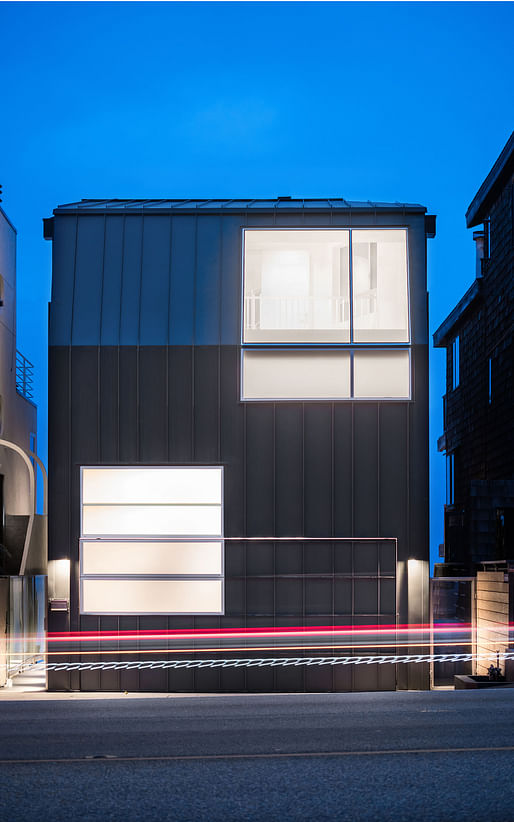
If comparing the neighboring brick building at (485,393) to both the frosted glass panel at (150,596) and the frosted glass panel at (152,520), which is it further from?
the frosted glass panel at (150,596)

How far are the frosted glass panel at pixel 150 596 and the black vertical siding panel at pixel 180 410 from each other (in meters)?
2.23

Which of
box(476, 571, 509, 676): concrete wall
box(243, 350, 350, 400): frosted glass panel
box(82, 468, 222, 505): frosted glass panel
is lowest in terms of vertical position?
box(476, 571, 509, 676): concrete wall

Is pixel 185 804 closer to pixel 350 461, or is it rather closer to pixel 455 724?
pixel 455 724

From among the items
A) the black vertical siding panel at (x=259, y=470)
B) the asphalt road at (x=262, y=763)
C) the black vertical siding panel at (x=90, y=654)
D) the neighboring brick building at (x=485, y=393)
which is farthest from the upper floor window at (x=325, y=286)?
the asphalt road at (x=262, y=763)

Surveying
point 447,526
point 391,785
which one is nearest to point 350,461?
point 391,785

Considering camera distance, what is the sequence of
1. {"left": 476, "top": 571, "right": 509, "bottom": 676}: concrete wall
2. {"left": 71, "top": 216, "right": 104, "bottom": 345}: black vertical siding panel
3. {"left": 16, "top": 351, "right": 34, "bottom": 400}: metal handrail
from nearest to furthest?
{"left": 476, "top": 571, "right": 509, "bottom": 676}: concrete wall, {"left": 71, "top": 216, "right": 104, "bottom": 345}: black vertical siding panel, {"left": 16, "top": 351, "right": 34, "bottom": 400}: metal handrail

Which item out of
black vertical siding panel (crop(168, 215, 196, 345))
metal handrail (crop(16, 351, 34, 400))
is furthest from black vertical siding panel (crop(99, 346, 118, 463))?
metal handrail (crop(16, 351, 34, 400))

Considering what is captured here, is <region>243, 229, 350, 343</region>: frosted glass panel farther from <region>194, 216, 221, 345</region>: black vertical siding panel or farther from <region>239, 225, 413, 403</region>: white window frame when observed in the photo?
<region>194, 216, 221, 345</region>: black vertical siding panel

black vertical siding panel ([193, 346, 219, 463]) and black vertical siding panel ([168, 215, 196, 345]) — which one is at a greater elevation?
black vertical siding panel ([168, 215, 196, 345])

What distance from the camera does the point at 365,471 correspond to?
629 inches

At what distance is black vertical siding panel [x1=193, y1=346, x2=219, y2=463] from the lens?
1606 centimetres

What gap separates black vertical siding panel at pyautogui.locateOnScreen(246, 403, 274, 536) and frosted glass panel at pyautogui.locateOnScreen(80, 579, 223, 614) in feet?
4.22

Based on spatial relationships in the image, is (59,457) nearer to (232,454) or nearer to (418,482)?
(232,454)

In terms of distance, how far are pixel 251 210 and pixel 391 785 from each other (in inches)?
475
